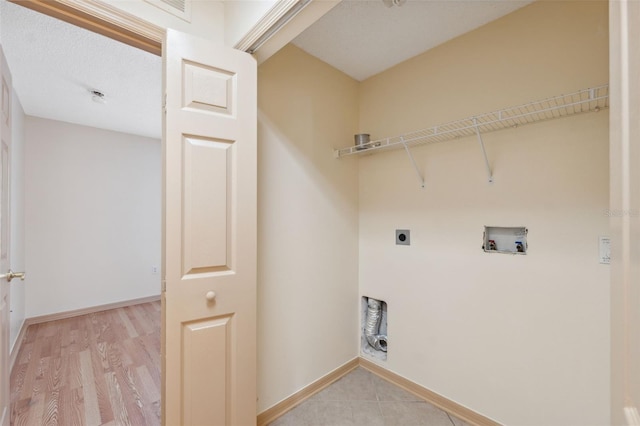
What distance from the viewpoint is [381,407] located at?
6.07ft

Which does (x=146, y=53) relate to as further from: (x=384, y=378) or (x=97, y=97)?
(x=384, y=378)

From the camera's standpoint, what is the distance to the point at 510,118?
56.9 inches

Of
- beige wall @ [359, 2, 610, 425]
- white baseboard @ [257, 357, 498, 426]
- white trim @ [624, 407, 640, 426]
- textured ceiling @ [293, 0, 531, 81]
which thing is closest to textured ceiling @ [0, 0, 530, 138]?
textured ceiling @ [293, 0, 531, 81]

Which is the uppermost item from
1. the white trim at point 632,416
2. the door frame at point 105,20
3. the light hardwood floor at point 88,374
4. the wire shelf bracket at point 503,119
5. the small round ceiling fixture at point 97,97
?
the small round ceiling fixture at point 97,97

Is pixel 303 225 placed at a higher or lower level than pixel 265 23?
lower

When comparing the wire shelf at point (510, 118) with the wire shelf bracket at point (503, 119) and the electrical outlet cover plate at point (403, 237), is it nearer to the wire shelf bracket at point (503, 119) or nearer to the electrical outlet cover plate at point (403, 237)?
the wire shelf bracket at point (503, 119)

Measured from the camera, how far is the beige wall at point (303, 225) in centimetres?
178

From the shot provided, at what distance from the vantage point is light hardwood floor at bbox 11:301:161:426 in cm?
182

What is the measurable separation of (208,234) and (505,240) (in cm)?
168

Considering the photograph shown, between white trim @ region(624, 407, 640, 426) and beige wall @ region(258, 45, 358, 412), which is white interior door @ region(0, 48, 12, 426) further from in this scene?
white trim @ region(624, 407, 640, 426)

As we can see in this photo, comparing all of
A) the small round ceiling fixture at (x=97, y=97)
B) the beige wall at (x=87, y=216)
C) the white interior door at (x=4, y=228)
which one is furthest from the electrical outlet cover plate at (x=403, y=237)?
the beige wall at (x=87, y=216)

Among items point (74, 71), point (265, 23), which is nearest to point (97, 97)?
point (74, 71)

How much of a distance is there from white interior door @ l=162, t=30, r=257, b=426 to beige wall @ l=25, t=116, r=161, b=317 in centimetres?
339

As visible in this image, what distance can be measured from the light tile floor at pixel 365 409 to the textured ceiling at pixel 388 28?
250 centimetres
